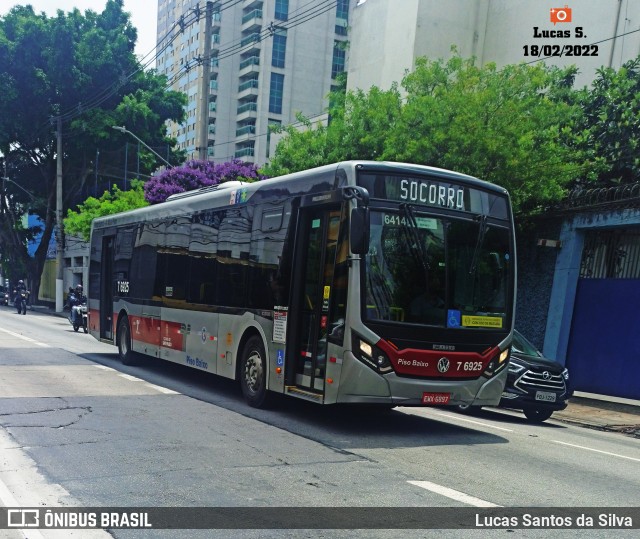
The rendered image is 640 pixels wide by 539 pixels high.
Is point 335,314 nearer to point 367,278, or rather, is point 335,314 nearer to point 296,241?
point 367,278

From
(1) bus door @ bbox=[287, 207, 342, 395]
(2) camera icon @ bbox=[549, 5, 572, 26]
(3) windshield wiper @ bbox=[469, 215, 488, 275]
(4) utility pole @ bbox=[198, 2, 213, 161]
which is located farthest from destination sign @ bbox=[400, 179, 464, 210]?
(2) camera icon @ bbox=[549, 5, 572, 26]

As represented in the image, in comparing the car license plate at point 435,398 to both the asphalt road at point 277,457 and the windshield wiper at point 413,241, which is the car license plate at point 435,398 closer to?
the asphalt road at point 277,457

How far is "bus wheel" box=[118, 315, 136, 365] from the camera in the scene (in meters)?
16.1

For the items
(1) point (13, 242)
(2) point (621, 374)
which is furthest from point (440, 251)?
(1) point (13, 242)

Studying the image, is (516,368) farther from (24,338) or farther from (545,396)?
(24,338)

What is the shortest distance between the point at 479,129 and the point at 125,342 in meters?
9.46

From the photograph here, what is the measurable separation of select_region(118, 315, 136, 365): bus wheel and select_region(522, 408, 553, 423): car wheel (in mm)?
8235

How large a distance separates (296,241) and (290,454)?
316 cm

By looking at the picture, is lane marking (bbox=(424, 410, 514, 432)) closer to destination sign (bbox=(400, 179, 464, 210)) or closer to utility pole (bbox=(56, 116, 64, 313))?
destination sign (bbox=(400, 179, 464, 210))

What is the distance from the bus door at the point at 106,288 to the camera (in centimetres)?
1744

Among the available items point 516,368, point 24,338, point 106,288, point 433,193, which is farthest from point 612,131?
point 24,338

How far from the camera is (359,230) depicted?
845 cm

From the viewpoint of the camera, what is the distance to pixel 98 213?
36281 millimetres

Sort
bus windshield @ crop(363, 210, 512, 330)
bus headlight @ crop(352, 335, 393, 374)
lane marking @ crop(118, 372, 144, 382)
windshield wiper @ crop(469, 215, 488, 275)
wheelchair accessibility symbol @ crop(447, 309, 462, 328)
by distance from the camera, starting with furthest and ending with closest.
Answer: lane marking @ crop(118, 372, 144, 382), windshield wiper @ crop(469, 215, 488, 275), wheelchair accessibility symbol @ crop(447, 309, 462, 328), bus windshield @ crop(363, 210, 512, 330), bus headlight @ crop(352, 335, 393, 374)
